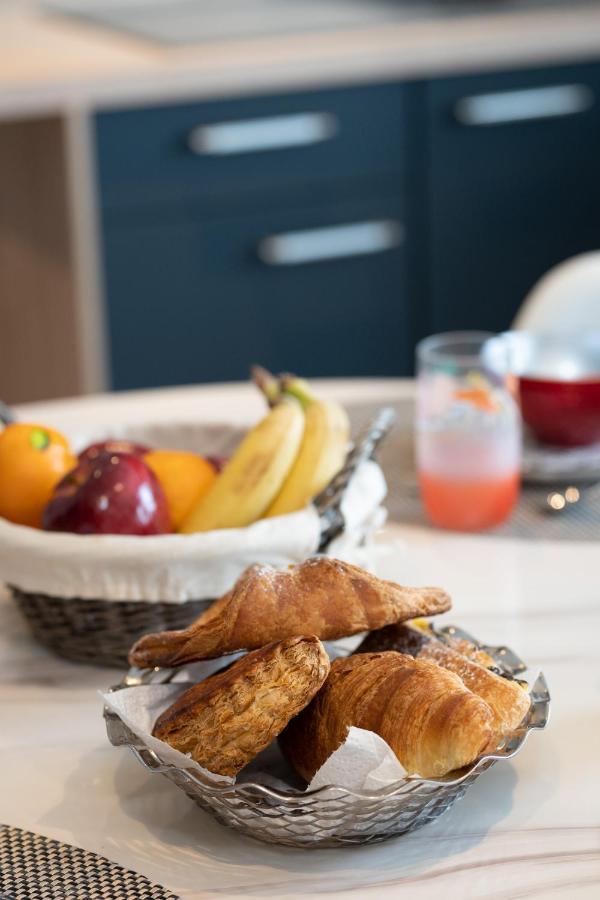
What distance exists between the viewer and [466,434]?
1.22 meters

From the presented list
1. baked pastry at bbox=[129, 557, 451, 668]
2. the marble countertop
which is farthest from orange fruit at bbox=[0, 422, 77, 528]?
the marble countertop

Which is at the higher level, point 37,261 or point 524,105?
point 524,105

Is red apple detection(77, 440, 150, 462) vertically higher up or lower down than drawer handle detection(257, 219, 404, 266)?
higher up

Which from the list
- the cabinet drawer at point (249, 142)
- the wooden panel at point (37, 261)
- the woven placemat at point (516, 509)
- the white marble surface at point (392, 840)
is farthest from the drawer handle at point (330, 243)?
the white marble surface at point (392, 840)

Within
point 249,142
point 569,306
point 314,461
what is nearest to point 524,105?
point 249,142

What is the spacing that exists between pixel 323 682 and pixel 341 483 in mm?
267

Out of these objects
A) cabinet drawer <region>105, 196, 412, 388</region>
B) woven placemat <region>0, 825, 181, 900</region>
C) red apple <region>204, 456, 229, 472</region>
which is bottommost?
cabinet drawer <region>105, 196, 412, 388</region>

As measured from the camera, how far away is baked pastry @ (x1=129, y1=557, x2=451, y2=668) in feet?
2.44

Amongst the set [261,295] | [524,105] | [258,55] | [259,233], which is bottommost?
[261,295]

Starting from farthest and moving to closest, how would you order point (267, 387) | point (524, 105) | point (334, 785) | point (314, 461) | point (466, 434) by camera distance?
point (524, 105) < point (466, 434) < point (267, 387) < point (314, 461) < point (334, 785)

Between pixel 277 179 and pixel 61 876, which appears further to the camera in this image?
pixel 277 179

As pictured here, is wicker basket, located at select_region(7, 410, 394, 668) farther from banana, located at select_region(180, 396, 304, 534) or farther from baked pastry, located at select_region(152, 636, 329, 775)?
baked pastry, located at select_region(152, 636, 329, 775)

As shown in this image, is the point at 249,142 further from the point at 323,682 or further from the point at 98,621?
the point at 323,682

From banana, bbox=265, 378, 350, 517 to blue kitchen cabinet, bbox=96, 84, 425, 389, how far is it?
66.1 inches
